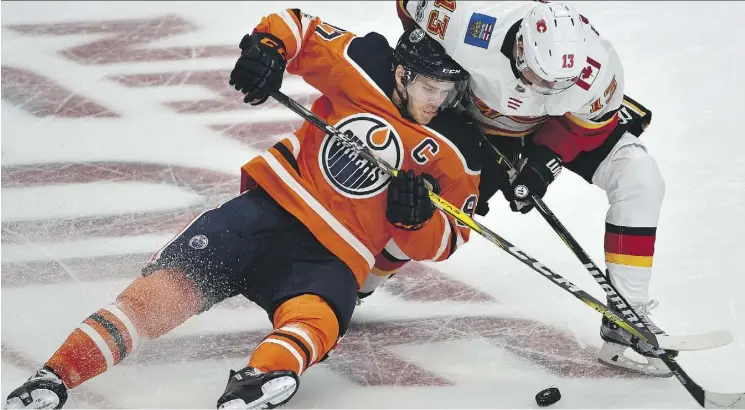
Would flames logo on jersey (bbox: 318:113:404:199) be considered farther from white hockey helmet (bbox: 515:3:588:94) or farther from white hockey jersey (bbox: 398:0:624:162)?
white hockey helmet (bbox: 515:3:588:94)

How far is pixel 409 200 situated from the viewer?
3.42 m

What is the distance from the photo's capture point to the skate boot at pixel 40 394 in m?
3.10

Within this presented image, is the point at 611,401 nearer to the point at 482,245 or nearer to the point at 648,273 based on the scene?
the point at 648,273

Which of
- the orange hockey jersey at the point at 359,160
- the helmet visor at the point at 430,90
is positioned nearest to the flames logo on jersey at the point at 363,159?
the orange hockey jersey at the point at 359,160

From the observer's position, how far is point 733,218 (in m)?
4.48

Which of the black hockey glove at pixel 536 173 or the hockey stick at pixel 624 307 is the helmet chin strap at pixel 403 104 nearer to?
the hockey stick at pixel 624 307

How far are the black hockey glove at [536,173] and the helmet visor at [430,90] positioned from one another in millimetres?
339

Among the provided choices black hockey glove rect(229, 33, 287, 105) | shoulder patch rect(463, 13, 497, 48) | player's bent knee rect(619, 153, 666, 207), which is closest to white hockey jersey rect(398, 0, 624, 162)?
shoulder patch rect(463, 13, 497, 48)

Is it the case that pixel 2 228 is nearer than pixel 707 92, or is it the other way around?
pixel 2 228

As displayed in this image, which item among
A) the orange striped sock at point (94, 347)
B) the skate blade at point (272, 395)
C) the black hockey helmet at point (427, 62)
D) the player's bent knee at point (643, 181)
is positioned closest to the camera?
the skate blade at point (272, 395)

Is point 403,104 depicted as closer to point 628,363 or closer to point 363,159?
point 363,159

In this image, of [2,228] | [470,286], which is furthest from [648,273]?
[2,228]

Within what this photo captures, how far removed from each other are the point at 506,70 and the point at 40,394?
4.96 ft

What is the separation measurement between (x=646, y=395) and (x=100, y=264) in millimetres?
1918
